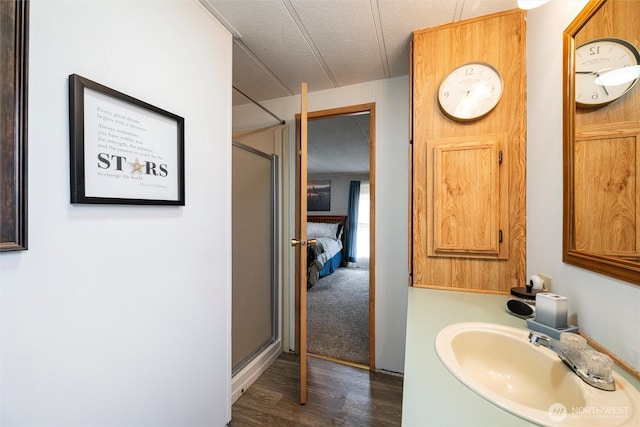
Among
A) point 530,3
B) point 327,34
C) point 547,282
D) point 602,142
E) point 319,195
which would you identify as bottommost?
point 547,282

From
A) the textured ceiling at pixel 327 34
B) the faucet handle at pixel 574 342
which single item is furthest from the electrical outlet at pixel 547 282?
the textured ceiling at pixel 327 34

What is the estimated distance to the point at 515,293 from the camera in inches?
43.8

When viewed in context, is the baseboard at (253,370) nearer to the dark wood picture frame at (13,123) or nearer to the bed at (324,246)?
the dark wood picture frame at (13,123)

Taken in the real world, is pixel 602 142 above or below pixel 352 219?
above

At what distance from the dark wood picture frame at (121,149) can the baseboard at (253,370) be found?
1362 millimetres

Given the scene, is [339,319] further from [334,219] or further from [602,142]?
[334,219]

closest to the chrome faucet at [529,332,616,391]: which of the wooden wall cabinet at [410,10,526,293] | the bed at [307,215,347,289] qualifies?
the wooden wall cabinet at [410,10,526,293]

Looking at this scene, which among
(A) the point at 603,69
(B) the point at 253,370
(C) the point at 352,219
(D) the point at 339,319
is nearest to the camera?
(A) the point at 603,69

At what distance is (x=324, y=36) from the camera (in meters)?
1.49

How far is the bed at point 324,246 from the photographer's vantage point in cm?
436

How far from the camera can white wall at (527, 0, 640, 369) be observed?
67 cm

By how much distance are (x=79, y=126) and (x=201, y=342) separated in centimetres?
106

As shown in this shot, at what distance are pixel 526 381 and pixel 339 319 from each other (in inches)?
94.1

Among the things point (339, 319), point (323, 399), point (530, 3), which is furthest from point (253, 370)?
point (530, 3)
